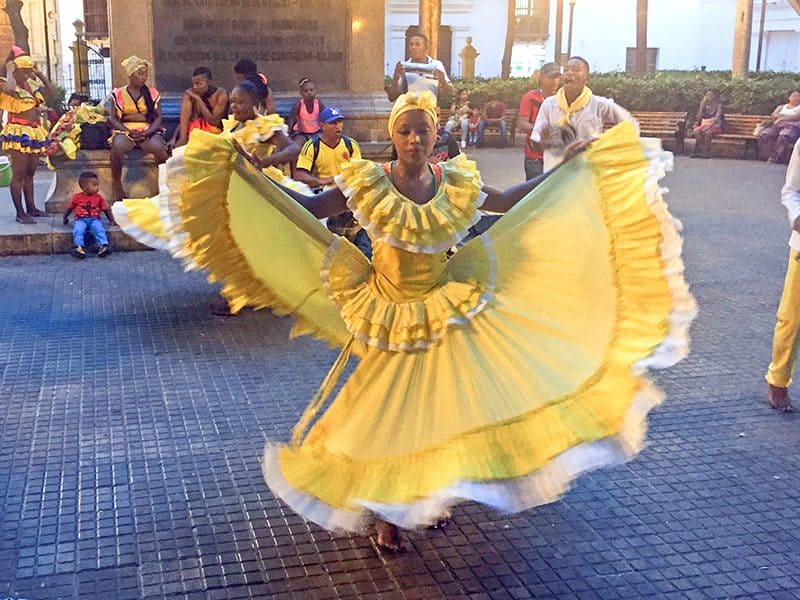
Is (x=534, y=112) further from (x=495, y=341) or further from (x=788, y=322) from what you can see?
(x=495, y=341)

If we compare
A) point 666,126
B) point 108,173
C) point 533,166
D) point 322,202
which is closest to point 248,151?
point 322,202

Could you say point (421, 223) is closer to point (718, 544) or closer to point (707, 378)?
point (718, 544)

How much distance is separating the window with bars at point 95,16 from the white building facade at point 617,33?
54.5ft

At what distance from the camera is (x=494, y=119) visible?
25016 mm

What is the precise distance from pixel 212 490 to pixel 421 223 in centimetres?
171

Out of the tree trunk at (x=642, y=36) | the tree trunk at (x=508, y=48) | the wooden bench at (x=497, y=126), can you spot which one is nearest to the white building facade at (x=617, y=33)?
the tree trunk at (x=508, y=48)

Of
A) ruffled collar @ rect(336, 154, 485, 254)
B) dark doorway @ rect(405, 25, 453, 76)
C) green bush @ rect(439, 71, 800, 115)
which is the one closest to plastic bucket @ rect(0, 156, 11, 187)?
ruffled collar @ rect(336, 154, 485, 254)

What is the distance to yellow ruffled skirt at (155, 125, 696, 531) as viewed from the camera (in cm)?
364

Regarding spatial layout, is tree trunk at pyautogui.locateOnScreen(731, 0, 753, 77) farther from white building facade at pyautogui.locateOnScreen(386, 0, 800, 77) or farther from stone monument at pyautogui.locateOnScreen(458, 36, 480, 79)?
white building facade at pyautogui.locateOnScreen(386, 0, 800, 77)

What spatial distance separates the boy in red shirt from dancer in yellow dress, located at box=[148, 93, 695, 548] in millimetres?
5959

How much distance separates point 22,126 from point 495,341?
810 cm

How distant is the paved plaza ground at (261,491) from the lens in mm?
3861

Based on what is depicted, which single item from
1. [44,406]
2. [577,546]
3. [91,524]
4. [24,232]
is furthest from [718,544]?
[24,232]

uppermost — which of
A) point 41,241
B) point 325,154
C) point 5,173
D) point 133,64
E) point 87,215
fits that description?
point 133,64
